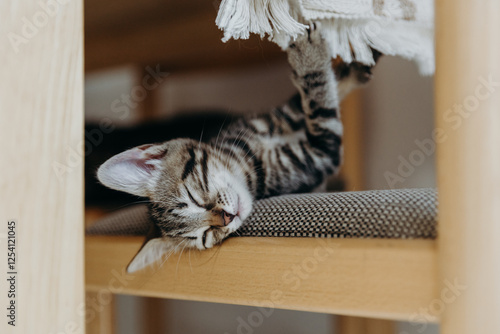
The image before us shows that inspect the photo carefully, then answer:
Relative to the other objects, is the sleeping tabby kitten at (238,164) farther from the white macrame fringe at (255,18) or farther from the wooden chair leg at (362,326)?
the wooden chair leg at (362,326)

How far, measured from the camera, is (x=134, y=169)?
0.59 meters

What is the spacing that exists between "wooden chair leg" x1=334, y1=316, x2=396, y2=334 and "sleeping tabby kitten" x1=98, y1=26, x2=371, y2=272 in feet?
1.89

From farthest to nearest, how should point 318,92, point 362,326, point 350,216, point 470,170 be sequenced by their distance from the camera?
1. point 362,326
2. point 318,92
3. point 350,216
4. point 470,170

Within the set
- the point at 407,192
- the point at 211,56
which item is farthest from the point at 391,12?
the point at 211,56

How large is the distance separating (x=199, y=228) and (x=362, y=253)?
25 centimetres

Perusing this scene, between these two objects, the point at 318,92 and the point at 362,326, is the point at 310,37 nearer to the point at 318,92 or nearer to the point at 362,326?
the point at 318,92

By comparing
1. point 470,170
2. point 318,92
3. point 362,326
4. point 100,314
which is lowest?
point 362,326

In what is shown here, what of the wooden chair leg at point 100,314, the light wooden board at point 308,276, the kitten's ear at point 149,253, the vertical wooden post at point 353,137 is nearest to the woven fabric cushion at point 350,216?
the light wooden board at point 308,276

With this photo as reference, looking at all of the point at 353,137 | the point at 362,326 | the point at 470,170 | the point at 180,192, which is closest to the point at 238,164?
the point at 180,192

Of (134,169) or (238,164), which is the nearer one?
(134,169)

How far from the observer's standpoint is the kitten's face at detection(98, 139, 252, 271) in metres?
0.57

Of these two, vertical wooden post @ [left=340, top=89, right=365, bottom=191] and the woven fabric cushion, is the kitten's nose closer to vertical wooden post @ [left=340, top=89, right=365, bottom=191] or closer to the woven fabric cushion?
the woven fabric cushion
